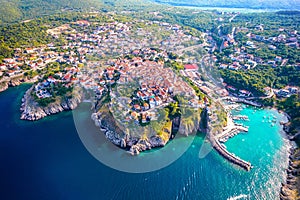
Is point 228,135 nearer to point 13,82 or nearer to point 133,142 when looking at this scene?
point 133,142

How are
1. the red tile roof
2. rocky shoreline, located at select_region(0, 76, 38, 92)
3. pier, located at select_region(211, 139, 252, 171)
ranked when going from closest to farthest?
1. pier, located at select_region(211, 139, 252, 171)
2. rocky shoreline, located at select_region(0, 76, 38, 92)
3. the red tile roof

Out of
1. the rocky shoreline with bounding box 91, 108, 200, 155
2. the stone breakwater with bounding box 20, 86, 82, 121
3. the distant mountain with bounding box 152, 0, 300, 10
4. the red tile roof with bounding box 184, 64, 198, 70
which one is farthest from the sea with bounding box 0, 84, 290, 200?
the distant mountain with bounding box 152, 0, 300, 10

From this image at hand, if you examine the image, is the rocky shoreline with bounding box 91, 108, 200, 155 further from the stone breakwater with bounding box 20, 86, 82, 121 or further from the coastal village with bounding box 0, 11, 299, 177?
the stone breakwater with bounding box 20, 86, 82, 121

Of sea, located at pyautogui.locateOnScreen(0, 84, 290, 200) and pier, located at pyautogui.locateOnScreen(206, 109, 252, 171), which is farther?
pier, located at pyautogui.locateOnScreen(206, 109, 252, 171)

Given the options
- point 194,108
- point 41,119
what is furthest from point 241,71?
point 41,119

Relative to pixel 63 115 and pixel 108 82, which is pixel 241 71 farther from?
pixel 63 115
